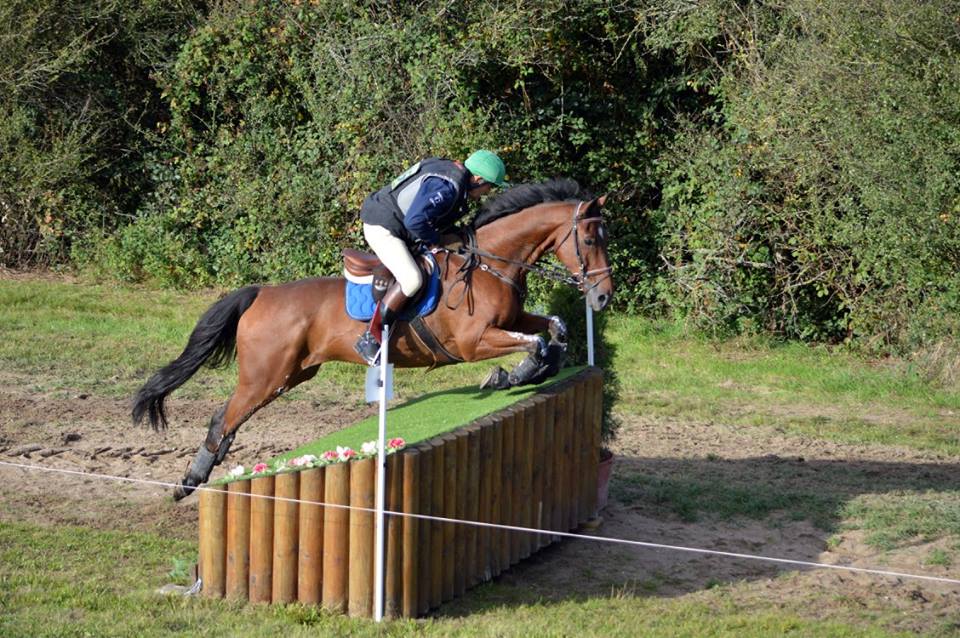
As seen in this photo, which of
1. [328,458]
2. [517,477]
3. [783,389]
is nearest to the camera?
[328,458]

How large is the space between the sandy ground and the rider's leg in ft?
6.08

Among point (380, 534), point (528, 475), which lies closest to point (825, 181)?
point (528, 475)

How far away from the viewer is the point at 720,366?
1380 cm

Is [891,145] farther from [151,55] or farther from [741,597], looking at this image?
[151,55]

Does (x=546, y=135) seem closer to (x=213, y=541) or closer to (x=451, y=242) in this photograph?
(x=451, y=242)

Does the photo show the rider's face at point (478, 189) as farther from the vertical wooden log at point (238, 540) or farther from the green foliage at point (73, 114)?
the green foliage at point (73, 114)

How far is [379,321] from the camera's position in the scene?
8195 mm

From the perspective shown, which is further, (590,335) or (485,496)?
(590,335)

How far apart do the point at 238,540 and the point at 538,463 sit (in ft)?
6.77

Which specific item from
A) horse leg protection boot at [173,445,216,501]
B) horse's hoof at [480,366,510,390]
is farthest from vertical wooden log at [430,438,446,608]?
horse leg protection boot at [173,445,216,501]

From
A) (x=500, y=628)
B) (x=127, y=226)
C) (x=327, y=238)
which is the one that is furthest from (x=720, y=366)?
(x=127, y=226)

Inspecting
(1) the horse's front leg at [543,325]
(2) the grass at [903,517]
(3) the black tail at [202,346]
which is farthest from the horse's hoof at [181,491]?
(2) the grass at [903,517]

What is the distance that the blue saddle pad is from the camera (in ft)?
27.0

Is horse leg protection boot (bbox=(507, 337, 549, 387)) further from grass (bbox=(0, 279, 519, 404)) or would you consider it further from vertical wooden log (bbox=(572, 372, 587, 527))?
grass (bbox=(0, 279, 519, 404))
